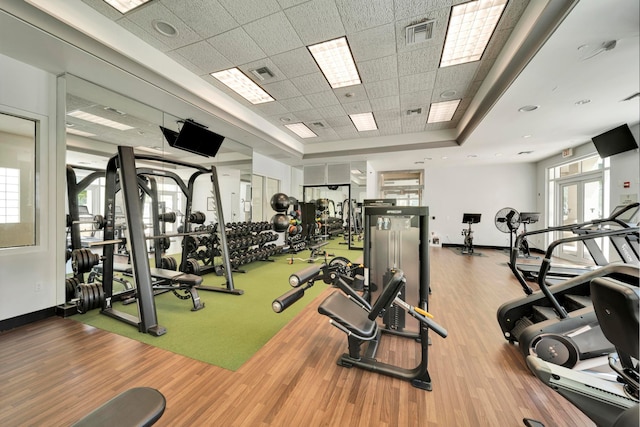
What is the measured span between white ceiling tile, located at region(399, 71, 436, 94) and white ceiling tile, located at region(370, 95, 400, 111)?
1.07 feet

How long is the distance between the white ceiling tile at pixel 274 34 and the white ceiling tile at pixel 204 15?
0.26 meters

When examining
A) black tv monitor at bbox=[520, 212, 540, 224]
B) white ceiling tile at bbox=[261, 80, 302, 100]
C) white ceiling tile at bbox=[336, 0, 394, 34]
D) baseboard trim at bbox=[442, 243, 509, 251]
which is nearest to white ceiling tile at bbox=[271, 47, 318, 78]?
white ceiling tile at bbox=[261, 80, 302, 100]

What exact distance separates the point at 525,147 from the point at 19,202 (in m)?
9.68

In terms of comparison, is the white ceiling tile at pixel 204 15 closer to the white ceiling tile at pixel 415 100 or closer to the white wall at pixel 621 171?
the white ceiling tile at pixel 415 100

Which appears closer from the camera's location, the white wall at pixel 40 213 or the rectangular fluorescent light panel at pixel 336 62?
the white wall at pixel 40 213

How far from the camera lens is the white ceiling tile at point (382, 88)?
14.0 feet

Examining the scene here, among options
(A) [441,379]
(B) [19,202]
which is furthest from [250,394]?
(B) [19,202]

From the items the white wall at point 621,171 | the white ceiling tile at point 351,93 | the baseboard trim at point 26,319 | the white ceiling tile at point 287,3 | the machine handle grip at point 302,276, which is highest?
the white ceiling tile at point 351,93

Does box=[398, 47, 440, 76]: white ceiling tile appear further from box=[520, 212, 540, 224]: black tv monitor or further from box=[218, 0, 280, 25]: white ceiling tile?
box=[520, 212, 540, 224]: black tv monitor

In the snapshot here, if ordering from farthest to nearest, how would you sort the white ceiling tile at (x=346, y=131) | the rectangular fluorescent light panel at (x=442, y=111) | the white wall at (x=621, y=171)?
the white ceiling tile at (x=346, y=131) < the rectangular fluorescent light panel at (x=442, y=111) < the white wall at (x=621, y=171)

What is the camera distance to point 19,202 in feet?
9.61

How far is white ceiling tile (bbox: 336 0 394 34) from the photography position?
264 centimetres

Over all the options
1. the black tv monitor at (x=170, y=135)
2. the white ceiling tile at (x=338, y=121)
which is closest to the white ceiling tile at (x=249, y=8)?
the black tv monitor at (x=170, y=135)

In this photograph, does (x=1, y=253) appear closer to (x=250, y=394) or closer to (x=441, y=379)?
(x=250, y=394)
